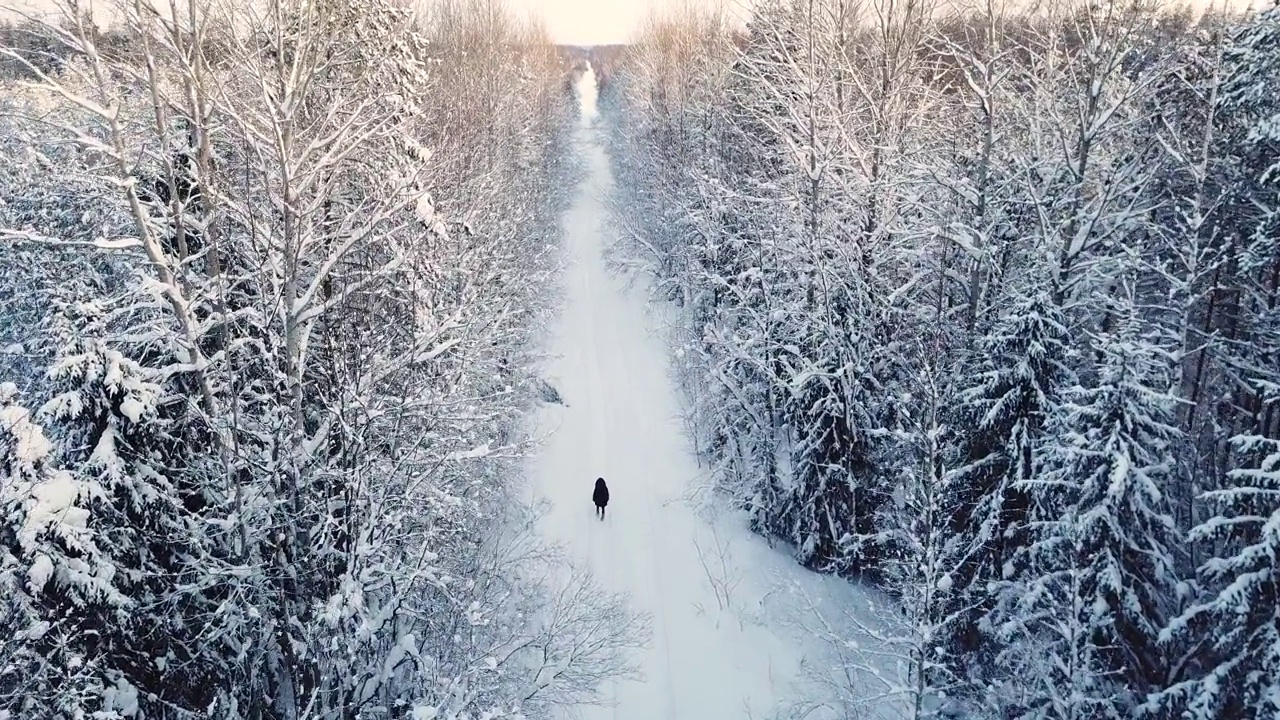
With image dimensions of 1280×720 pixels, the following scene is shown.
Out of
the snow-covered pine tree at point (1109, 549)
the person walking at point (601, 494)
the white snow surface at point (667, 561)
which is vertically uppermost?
the snow-covered pine tree at point (1109, 549)

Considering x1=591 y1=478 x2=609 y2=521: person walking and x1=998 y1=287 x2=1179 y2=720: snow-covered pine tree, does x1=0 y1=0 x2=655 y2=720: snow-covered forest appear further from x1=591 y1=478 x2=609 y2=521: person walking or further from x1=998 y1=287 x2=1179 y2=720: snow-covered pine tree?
x1=998 y1=287 x2=1179 y2=720: snow-covered pine tree

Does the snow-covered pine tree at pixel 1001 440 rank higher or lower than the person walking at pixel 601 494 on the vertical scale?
higher

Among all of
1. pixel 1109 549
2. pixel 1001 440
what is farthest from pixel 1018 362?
pixel 1109 549

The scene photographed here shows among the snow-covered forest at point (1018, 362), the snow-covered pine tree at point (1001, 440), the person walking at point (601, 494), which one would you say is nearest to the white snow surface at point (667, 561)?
the person walking at point (601, 494)

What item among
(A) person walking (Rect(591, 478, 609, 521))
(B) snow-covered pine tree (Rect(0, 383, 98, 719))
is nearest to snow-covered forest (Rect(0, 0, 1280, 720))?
(B) snow-covered pine tree (Rect(0, 383, 98, 719))

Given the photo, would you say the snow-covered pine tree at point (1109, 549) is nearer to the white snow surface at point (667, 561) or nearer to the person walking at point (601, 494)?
the white snow surface at point (667, 561)

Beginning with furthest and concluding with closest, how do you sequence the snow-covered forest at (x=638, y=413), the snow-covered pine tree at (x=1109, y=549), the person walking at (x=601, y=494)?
the person walking at (x=601, y=494)
the snow-covered pine tree at (x=1109, y=549)
the snow-covered forest at (x=638, y=413)
